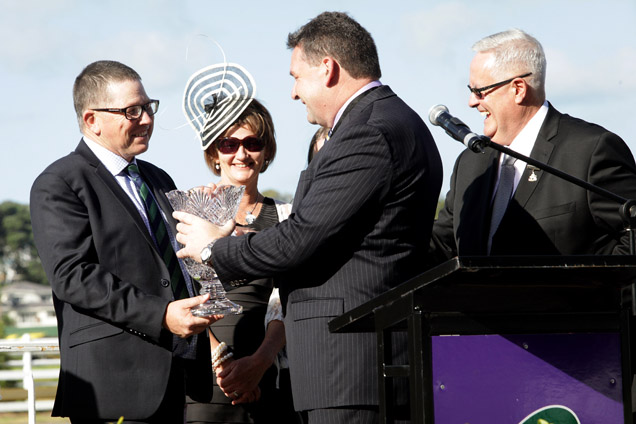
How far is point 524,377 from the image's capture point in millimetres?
2443

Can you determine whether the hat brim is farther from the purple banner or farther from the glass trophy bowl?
the purple banner

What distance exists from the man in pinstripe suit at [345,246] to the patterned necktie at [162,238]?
0.40m

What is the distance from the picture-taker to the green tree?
110438 millimetres

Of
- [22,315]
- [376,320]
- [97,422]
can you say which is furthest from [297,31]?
[22,315]

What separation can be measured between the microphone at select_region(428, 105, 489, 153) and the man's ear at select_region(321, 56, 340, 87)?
45 cm

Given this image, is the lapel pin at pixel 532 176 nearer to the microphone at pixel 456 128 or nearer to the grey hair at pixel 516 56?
the grey hair at pixel 516 56

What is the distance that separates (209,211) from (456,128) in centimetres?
104

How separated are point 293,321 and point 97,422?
3.07ft

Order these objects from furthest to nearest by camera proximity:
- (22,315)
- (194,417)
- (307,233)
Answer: (22,315) → (194,417) → (307,233)

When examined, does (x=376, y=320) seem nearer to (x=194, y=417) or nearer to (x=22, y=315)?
(x=194, y=417)

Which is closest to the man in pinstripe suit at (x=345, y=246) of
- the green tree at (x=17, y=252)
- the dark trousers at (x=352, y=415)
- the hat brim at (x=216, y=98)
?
the dark trousers at (x=352, y=415)

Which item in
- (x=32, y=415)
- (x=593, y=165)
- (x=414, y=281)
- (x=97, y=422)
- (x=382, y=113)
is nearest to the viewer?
(x=414, y=281)

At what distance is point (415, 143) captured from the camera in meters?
3.22

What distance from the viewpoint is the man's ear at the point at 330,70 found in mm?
3428
